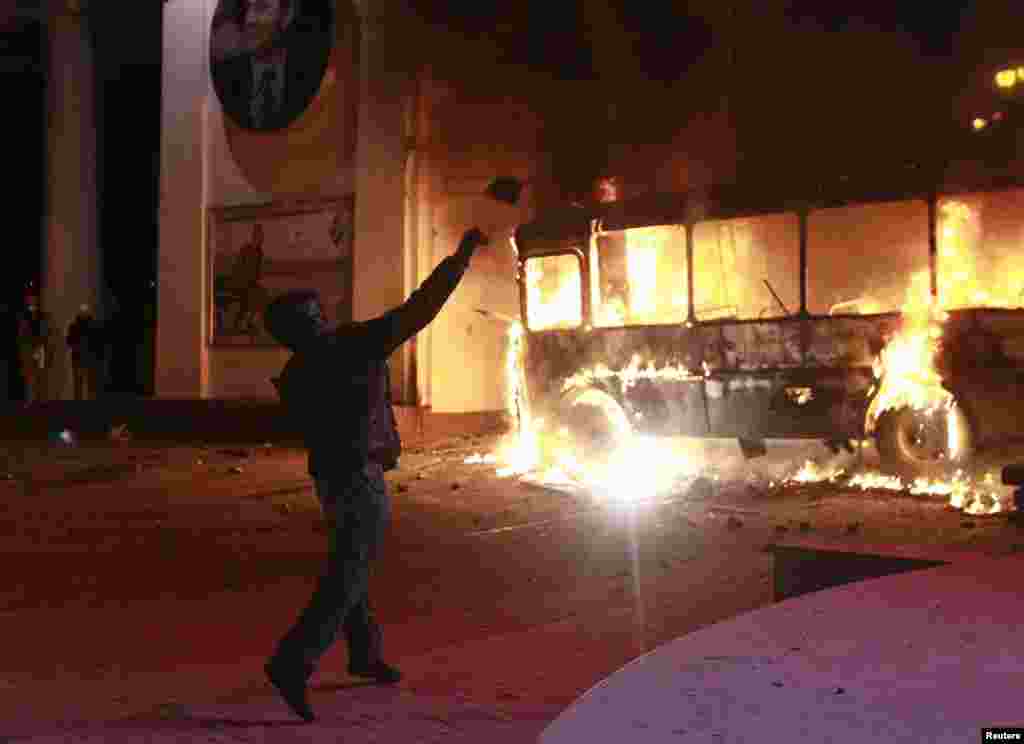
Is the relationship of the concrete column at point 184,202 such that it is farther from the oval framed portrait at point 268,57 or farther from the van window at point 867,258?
the van window at point 867,258

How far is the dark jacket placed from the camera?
477 centimetres

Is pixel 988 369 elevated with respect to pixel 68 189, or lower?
lower

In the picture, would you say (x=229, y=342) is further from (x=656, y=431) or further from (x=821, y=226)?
(x=821, y=226)

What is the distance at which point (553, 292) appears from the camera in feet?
49.1

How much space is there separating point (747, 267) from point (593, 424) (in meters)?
2.68

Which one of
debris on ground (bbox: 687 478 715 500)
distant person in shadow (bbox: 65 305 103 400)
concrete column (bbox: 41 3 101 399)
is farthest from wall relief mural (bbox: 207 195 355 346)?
debris on ground (bbox: 687 478 715 500)

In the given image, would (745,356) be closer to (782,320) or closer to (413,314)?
(782,320)

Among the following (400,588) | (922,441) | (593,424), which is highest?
(593,424)

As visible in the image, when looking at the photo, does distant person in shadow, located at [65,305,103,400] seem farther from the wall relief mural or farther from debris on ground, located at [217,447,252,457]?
debris on ground, located at [217,447,252,457]

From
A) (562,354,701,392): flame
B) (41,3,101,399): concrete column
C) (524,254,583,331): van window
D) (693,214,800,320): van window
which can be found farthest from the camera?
(41,3,101,399): concrete column

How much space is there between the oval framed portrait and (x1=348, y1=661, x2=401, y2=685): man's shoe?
15.7m

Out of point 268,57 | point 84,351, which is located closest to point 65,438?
point 84,351

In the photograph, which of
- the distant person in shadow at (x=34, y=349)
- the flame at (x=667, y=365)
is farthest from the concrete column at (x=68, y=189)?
the flame at (x=667, y=365)

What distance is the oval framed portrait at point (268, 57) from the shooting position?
19703mm
